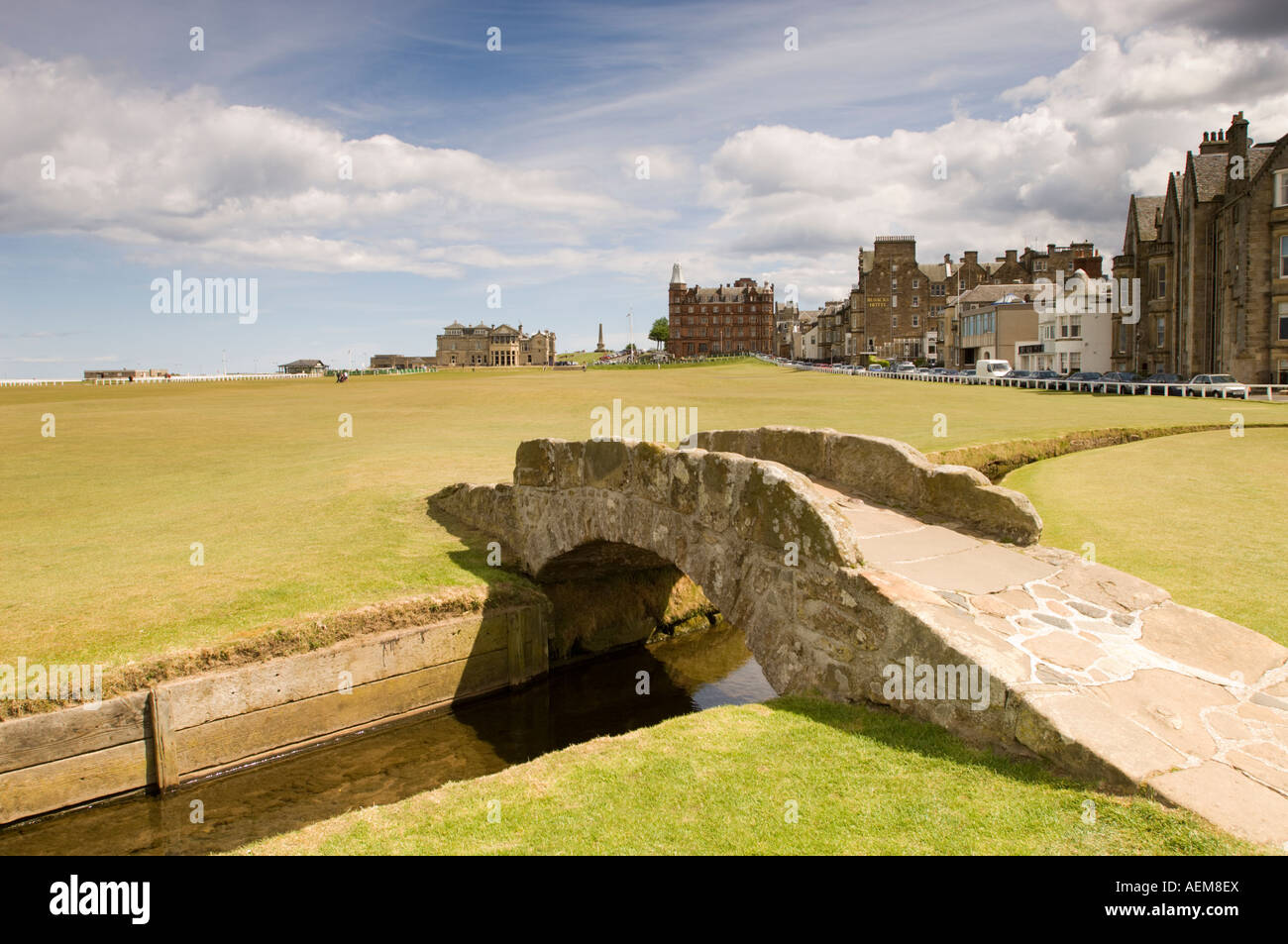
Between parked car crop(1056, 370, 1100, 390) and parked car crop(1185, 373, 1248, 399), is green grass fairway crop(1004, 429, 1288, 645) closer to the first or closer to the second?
parked car crop(1185, 373, 1248, 399)

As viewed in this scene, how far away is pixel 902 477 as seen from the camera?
11.2 metres

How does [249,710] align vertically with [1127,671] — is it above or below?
below

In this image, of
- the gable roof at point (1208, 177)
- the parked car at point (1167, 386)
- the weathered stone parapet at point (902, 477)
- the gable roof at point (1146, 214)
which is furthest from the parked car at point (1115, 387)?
the weathered stone parapet at point (902, 477)

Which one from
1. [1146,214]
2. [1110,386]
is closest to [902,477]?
[1110,386]

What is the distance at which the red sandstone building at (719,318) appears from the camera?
185 m

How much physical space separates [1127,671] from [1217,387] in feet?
149

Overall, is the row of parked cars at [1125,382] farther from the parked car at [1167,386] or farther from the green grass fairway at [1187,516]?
the green grass fairway at [1187,516]

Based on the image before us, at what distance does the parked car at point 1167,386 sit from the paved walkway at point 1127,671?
143 ft

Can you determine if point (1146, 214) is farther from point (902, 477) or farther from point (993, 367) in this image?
point (902, 477)

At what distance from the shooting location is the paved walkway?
539cm

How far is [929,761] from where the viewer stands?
630cm

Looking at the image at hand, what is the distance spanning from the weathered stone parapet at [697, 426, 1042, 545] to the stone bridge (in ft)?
0.08
